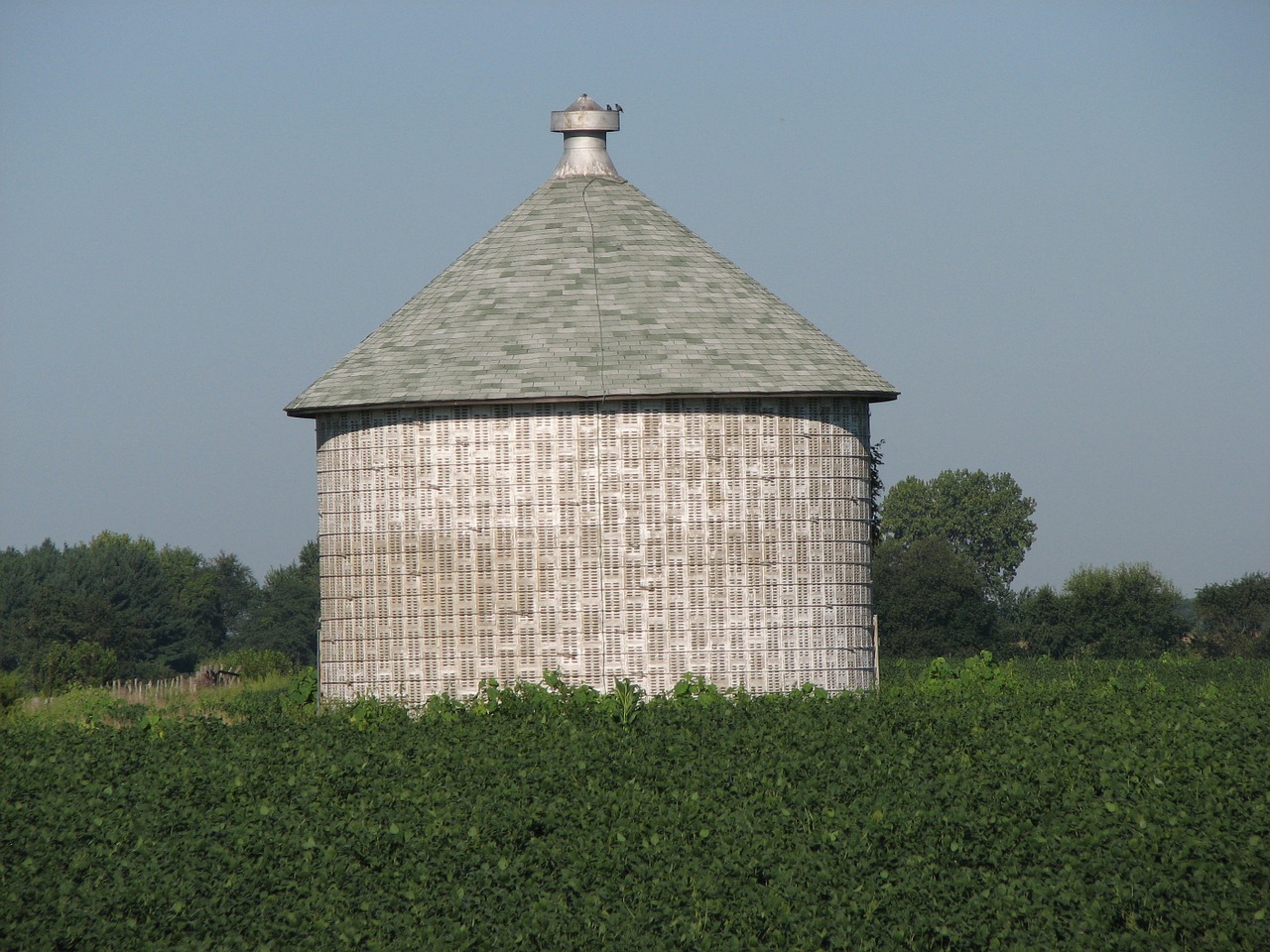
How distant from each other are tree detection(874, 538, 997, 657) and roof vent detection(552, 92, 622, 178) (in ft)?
142

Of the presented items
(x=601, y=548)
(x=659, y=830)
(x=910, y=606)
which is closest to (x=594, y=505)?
(x=601, y=548)

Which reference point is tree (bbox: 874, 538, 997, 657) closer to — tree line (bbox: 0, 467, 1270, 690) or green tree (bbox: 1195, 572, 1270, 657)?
tree line (bbox: 0, 467, 1270, 690)

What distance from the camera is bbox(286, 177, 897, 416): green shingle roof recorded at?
21844 millimetres

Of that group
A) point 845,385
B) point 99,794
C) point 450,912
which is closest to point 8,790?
point 99,794

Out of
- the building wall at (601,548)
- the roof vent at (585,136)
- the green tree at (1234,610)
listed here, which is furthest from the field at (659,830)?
the green tree at (1234,610)

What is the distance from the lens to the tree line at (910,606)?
228 feet

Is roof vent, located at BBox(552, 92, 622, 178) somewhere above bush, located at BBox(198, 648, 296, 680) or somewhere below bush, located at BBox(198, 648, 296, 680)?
above

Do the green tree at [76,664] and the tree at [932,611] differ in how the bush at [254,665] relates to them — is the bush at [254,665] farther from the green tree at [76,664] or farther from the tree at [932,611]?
the tree at [932,611]

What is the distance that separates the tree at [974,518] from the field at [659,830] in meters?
72.4

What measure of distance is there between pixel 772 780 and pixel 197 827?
5711 millimetres

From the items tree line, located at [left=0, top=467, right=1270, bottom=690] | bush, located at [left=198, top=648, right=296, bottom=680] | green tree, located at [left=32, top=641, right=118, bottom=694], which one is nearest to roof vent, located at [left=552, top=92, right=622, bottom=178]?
bush, located at [left=198, top=648, right=296, bottom=680]

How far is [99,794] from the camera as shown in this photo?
17.4m

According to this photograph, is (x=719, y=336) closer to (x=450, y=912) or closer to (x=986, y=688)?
(x=986, y=688)

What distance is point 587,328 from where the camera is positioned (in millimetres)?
22672
